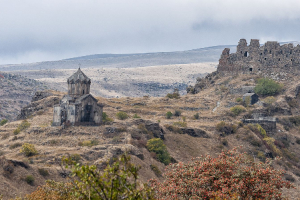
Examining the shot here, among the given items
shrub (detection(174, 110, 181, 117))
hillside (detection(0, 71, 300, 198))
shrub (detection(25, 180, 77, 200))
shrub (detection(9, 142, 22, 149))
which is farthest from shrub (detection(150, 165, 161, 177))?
shrub (detection(174, 110, 181, 117))

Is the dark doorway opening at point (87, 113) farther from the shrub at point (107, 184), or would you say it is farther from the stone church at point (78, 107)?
the shrub at point (107, 184)

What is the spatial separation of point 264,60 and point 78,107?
128ft

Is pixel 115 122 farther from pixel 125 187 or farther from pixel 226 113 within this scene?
pixel 125 187

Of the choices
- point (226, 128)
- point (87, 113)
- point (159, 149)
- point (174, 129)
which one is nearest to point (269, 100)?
point (226, 128)

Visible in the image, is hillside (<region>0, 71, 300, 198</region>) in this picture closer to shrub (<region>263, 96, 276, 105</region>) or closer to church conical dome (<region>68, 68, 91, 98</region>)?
shrub (<region>263, 96, 276, 105</region>)

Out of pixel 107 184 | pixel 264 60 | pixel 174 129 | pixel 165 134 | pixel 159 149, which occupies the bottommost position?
pixel 159 149

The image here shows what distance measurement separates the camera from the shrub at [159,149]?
141 ft

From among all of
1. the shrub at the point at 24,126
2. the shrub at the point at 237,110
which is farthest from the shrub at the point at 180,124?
the shrub at the point at 24,126

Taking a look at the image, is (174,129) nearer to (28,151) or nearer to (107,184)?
(28,151)

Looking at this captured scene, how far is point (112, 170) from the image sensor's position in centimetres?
1251

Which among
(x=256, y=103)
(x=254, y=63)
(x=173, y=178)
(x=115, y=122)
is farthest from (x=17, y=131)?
(x=254, y=63)

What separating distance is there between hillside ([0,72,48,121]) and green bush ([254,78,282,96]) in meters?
55.5

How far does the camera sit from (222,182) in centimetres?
2095

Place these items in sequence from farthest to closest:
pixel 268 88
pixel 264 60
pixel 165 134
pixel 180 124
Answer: pixel 264 60 → pixel 268 88 → pixel 180 124 → pixel 165 134
